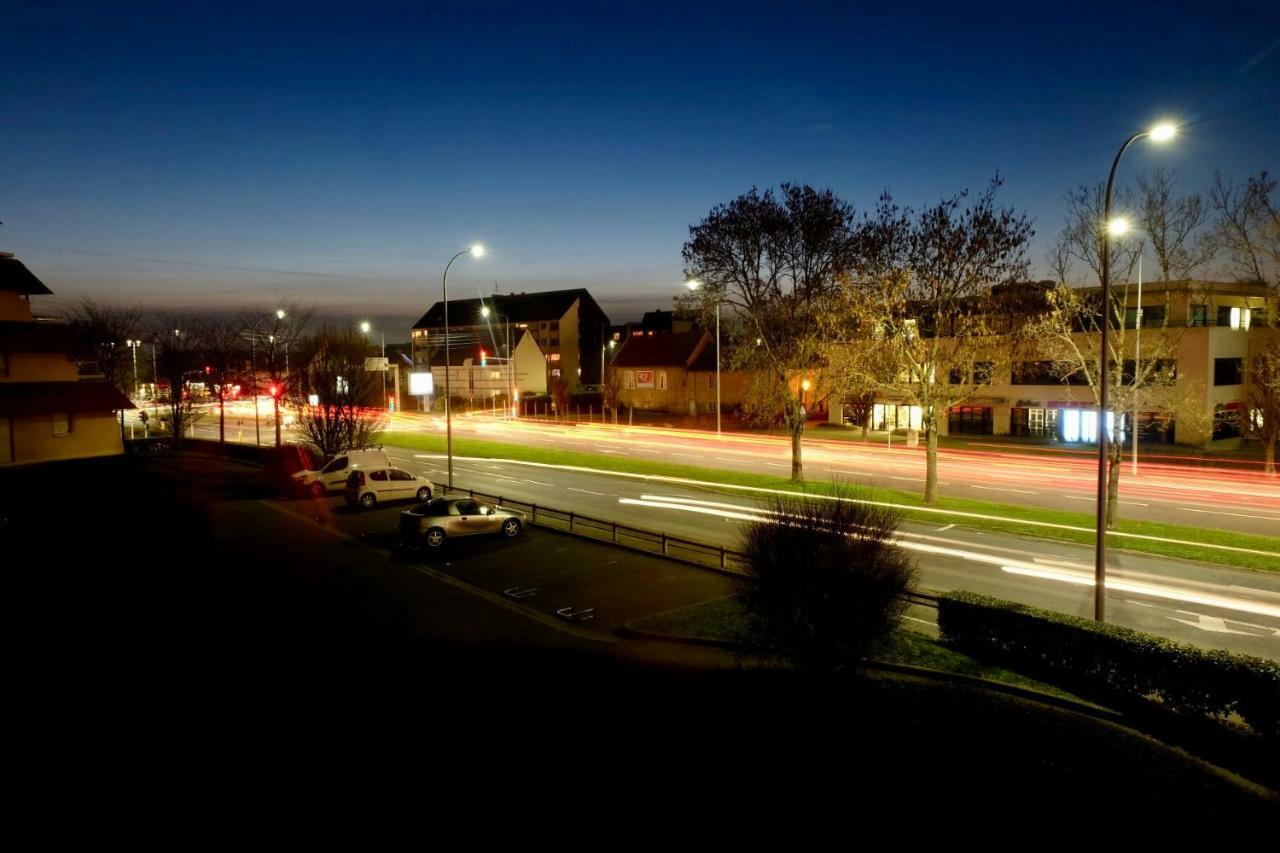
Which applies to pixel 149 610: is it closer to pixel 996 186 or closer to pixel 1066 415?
pixel 996 186

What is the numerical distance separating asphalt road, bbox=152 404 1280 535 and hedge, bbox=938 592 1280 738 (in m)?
12.3

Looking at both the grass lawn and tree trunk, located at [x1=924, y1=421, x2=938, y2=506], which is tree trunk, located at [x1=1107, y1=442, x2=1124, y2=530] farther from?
the grass lawn

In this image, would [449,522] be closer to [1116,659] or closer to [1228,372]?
[1116,659]

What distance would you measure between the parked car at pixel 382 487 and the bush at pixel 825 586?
1731 centimetres

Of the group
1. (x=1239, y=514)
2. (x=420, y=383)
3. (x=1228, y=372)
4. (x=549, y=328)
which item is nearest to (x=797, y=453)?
(x=1239, y=514)

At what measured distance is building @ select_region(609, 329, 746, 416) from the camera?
6612 centimetres

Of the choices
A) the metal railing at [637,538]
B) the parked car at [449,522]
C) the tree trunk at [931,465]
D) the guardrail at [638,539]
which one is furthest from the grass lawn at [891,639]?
the tree trunk at [931,465]

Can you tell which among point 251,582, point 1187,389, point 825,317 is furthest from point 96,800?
point 1187,389

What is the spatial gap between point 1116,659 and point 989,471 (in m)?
25.7

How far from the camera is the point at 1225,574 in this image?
17.0m

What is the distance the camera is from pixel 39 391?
33.4 meters

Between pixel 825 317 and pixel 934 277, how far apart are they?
4222 millimetres

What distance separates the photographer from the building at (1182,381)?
39.5 meters

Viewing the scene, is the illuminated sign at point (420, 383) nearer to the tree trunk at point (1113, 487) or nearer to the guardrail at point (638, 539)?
the guardrail at point (638, 539)
